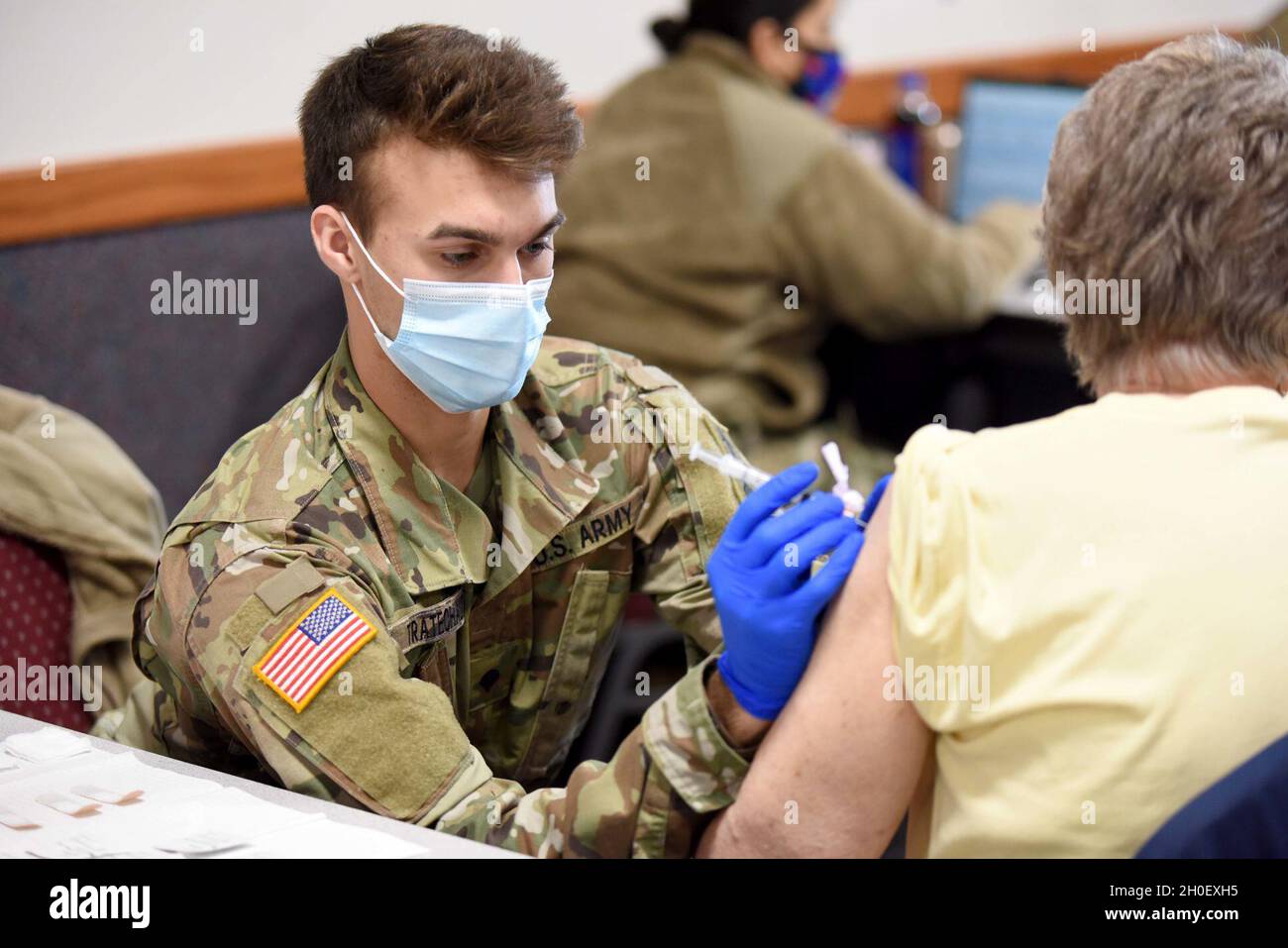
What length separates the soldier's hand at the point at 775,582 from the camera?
109 cm

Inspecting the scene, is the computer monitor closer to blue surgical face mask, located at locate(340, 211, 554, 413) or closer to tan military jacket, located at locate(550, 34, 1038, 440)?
tan military jacket, located at locate(550, 34, 1038, 440)

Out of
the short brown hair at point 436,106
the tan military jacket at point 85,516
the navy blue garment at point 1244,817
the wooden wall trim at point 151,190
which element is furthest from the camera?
the wooden wall trim at point 151,190

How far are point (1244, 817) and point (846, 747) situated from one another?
29 centimetres

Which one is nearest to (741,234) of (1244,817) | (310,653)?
(310,653)

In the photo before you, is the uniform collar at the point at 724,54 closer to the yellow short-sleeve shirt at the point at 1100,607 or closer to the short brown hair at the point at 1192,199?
the short brown hair at the point at 1192,199

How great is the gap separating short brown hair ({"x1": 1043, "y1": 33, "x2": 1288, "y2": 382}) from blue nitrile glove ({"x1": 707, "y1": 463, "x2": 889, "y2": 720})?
0.26 meters

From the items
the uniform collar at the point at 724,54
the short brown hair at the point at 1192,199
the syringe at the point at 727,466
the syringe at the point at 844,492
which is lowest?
the syringe at the point at 727,466

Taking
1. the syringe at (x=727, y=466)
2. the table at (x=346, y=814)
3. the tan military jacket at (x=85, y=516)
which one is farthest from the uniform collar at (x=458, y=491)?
the tan military jacket at (x=85, y=516)

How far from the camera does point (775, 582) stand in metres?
1.10

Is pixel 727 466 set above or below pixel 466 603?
above

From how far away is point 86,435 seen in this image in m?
1.85

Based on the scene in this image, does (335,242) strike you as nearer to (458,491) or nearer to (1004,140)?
(458,491)

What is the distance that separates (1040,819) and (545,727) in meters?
0.74
